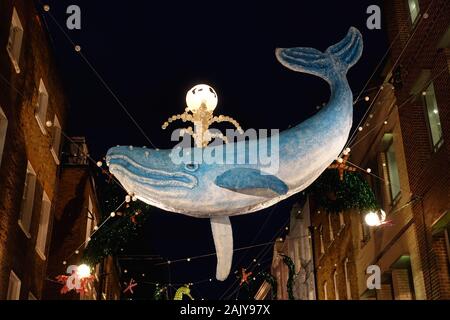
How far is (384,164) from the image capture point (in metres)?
17.7

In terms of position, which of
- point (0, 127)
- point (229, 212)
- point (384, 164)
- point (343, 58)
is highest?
A: point (384, 164)

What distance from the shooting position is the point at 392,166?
692 inches

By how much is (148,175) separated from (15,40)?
35.9ft

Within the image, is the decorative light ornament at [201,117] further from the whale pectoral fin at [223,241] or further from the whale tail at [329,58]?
the whale tail at [329,58]

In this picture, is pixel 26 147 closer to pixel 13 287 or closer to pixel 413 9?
pixel 13 287

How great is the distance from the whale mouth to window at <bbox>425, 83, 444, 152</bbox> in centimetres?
1018

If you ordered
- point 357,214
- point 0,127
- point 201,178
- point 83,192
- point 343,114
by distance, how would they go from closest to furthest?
point 201,178 < point 343,114 < point 0,127 < point 357,214 < point 83,192

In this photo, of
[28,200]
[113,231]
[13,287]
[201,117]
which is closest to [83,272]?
[113,231]

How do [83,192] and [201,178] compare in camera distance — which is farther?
[83,192]

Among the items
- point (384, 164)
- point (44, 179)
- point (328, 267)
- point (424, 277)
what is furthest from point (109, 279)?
point (424, 277)
